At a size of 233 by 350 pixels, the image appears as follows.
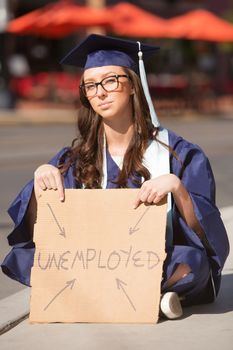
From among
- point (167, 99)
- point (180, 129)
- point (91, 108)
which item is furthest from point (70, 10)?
point (91, 108)

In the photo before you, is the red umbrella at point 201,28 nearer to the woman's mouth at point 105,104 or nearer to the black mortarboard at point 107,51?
the black mortarboard at point 107,51

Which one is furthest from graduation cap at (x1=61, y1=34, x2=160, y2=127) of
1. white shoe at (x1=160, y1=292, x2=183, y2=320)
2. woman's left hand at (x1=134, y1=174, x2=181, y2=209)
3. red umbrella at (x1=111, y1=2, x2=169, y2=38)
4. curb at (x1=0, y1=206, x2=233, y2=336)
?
red umbrella at (x1=111, y1=2, x2=169, y2=38)

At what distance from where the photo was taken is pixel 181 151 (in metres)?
5.72

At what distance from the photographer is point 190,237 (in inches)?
220

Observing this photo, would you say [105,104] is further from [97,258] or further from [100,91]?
[97,258]

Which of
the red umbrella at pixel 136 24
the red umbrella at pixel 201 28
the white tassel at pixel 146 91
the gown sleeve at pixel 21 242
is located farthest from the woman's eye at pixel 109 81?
the red umbrella at pixel 201 28

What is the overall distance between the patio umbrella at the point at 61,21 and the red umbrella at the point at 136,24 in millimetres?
337

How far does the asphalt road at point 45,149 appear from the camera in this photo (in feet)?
36.4

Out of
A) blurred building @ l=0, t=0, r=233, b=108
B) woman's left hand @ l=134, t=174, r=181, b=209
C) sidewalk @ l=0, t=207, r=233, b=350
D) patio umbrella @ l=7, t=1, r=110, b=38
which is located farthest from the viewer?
blurred building @ l=0, t=0, r=233, b=108

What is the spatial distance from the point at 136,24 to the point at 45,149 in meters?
11.6

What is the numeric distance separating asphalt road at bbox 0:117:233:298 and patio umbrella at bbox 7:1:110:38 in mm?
3119

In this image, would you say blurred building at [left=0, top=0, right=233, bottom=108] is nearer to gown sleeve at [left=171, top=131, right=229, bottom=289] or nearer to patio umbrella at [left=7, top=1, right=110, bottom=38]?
patio umbrella at [left=7, top=1, right=110, bottom=38]

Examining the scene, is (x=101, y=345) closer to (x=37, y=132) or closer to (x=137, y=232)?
(x=137, y=232)

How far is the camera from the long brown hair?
225 inches
